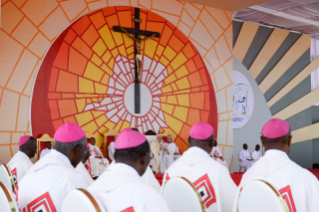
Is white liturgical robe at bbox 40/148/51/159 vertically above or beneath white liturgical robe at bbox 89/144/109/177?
above

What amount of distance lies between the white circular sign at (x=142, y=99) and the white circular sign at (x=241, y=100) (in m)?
3.64

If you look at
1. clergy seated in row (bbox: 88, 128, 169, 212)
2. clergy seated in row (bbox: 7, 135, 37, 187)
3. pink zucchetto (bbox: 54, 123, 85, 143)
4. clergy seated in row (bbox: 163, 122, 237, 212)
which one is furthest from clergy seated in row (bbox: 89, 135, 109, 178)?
clergy seated in row (bbox: 88, 128, 169, 212)

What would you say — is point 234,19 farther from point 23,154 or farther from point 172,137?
point 23,154

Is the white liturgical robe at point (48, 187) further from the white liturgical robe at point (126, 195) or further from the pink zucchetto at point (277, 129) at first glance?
the pink zucchetto at point (277, 129)

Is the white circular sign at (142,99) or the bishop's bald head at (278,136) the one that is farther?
the white circular sign at (142,99)

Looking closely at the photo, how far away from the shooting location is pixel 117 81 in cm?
992

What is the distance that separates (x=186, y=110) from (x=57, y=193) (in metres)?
8.70

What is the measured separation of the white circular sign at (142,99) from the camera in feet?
33.2

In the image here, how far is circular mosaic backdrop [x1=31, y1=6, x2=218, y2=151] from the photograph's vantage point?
29.5ft

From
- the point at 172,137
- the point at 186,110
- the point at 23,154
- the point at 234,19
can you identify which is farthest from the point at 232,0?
the point at 23,154

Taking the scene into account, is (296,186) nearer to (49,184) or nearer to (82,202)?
(82,202)

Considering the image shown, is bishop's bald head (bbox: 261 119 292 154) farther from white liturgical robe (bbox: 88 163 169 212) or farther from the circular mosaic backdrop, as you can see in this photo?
the circular mosaic backdrop

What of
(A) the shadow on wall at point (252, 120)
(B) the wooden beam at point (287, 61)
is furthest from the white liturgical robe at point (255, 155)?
(B) the wooden beam at point (287, 61)

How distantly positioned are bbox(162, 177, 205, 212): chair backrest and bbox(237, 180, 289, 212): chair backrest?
0.25 metres
